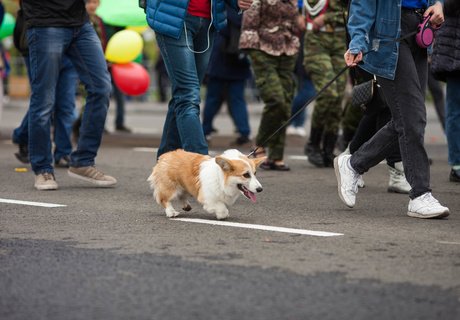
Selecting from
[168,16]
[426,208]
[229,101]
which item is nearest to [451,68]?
[426,208]

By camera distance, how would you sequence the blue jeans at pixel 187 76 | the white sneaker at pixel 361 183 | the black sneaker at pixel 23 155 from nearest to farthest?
the white sneaker at pixel 361 183, the blue jeans at pixel 187 76, the black sneaker at pixel 23 155

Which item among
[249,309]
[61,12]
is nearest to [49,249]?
[249,309]

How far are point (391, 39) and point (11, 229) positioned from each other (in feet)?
8.34

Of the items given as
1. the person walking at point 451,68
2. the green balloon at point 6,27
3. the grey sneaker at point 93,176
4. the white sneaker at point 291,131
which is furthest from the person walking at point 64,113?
the white sneaker at point 291,131

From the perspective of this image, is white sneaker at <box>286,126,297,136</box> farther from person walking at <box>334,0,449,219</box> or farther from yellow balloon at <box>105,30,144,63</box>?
person walking at <box>334,0,449,219</box>

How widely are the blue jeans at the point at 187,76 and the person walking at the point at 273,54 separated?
2.10 m

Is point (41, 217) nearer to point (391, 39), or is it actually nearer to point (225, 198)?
point (225, 198)

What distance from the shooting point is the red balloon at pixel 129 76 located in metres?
13.5

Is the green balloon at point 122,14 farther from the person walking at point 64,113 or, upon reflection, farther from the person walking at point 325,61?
the person walking at point 325,61

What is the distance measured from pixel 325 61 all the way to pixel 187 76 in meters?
2.74

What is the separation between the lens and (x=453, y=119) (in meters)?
9.45

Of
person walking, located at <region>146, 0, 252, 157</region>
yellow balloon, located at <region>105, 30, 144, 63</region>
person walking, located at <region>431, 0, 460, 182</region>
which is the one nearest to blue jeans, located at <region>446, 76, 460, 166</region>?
person walking, located at <region>431, 0, 460, 182</region>

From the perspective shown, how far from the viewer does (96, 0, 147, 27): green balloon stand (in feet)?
41.9

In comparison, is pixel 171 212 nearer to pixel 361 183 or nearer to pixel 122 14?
pixel 361 183
